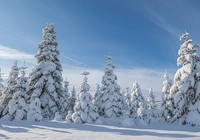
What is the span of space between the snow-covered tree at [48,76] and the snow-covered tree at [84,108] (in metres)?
5.02

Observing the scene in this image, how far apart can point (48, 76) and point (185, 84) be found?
643 inches

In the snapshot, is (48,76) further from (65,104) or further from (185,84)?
(185,84)

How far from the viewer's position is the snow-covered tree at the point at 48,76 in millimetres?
23469

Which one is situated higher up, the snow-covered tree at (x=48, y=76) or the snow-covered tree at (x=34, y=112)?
the snow-covered tree at (x=48, y=76)

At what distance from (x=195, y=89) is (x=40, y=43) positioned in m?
19.8

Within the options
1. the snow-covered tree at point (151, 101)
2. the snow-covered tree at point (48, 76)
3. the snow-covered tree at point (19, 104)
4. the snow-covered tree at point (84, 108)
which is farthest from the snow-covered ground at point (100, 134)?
the snow-covered tree at point (151, 101)

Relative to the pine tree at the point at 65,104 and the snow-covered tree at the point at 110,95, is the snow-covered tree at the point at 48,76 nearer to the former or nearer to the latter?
the pine tree at the point at 65,104

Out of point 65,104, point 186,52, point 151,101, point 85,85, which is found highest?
point 186,52

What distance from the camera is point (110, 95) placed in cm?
2525

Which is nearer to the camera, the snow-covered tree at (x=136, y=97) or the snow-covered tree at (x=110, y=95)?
the snow-covered tree at (x=110, y=95)

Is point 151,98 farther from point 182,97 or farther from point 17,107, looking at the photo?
point 17,107

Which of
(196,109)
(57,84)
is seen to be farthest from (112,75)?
(196,109)

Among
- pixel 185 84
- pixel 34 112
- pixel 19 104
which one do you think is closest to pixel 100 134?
pixel 34 112

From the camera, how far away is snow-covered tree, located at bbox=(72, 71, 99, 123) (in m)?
19.2
